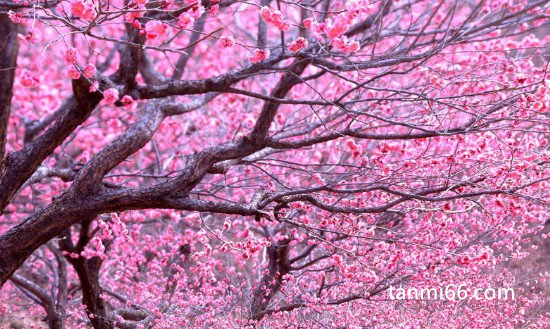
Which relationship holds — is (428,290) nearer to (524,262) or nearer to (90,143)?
(524,262)

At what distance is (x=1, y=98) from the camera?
14.0 feet

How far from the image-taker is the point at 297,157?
36.1 feet

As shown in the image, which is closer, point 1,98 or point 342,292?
point 1,98

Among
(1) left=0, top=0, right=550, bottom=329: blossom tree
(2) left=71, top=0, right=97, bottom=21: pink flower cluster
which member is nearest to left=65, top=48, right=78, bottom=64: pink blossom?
(1) left=0, top=0, right=550, bottom=329: blossom tree

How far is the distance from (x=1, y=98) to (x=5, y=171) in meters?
0.90

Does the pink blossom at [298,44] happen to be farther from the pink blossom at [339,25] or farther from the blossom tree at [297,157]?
the pink blossom at [339,25]

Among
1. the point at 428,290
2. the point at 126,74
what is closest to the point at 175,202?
the point at 126,74

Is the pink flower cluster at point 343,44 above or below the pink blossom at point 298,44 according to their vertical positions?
below

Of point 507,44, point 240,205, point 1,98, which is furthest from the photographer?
point 507,44

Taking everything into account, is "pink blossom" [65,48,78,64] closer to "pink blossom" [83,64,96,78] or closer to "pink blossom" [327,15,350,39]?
"pink blossom" [83,64,96,78]

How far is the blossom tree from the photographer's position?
4.14 meters

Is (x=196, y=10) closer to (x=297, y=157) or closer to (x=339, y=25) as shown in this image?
(x=339, y=25)

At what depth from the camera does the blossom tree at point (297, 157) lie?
4141 millimetres

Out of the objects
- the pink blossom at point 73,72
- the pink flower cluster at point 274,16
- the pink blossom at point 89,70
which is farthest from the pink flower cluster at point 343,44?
the pink blossom at point 73,72
